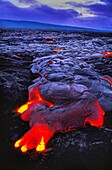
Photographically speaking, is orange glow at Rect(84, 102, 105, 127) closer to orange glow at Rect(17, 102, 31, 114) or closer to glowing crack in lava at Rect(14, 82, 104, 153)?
glowing crack in lava at Rect(14, 82, 104, 153)

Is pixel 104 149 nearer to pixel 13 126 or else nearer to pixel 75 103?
pixel 75 103

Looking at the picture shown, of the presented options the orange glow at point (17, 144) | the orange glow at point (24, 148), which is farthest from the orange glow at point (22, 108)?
the orange glow at point (24, 148)

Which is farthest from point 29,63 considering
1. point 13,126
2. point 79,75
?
point 13,126

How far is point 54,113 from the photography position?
279cm

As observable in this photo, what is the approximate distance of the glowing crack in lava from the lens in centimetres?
235

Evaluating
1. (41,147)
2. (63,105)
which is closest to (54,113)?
(63,105)

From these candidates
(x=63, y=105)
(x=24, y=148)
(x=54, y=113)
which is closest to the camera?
(x=24, y=148)

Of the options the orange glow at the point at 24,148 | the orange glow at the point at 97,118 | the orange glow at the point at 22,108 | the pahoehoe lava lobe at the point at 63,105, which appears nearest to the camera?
the orange glow at the point at 24,148

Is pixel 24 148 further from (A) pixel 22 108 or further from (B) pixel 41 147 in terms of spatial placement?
(A) pixel 22 108

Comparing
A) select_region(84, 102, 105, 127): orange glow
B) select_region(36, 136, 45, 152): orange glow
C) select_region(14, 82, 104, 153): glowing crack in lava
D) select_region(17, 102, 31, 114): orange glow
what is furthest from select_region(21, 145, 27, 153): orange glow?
select_region(84, 102, 105, 127): orange glow

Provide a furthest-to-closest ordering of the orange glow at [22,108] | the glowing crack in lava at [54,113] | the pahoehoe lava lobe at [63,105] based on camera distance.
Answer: the orange glow at [22,108], the pahoehoe lava lobe at [63,105], the glowing crack in lava at [54,113]

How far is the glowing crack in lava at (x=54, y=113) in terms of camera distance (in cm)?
235

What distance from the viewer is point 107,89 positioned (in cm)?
386

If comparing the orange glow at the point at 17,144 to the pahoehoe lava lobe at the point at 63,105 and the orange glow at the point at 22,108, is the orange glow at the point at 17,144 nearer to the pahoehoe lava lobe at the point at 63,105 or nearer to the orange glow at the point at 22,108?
the pahoehoe lava lobe at the point at 63,105
